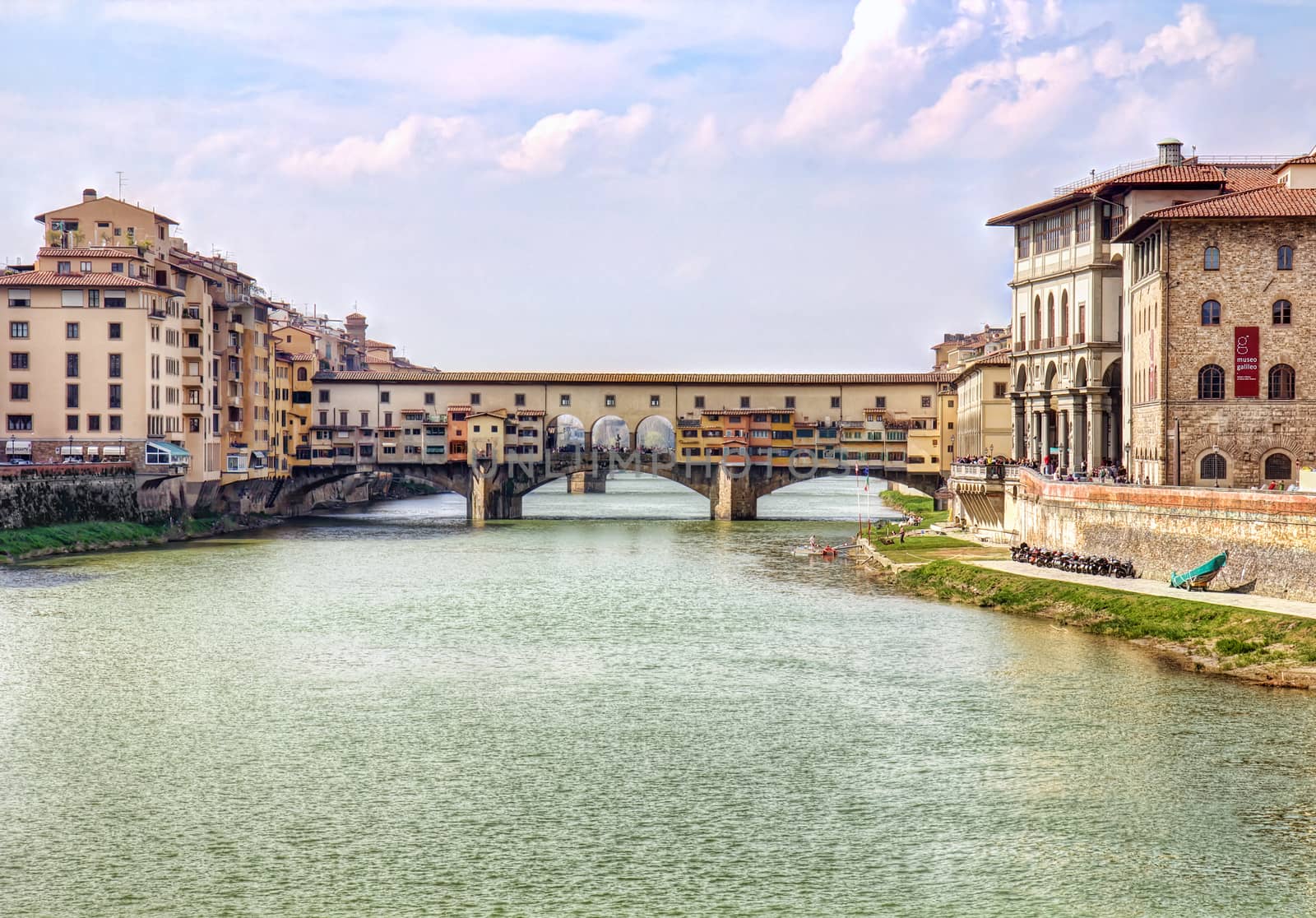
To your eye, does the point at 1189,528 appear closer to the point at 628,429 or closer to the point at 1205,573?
the point at 1205,573

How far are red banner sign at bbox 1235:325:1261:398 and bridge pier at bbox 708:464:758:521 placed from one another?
1849 inches

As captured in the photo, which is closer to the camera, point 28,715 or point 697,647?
point 28,715

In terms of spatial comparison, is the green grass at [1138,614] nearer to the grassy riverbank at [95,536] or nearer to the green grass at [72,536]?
the grassy riverbank at [95,536]

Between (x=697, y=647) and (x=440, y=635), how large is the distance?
26.4 ft

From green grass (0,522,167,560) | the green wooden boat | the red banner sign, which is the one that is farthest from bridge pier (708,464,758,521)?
the green wooden boat

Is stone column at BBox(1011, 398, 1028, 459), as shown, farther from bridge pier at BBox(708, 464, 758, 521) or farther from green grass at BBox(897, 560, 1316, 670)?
bridge pier at BBox(708, 464, 758, 521)

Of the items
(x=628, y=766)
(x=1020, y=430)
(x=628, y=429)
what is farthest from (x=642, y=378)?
(x=628, y=766)

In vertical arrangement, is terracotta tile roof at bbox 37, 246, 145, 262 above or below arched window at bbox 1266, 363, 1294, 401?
above

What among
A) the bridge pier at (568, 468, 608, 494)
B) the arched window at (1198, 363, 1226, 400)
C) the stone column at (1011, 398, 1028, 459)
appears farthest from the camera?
the bridge pier at (568, 468, 608, 494)

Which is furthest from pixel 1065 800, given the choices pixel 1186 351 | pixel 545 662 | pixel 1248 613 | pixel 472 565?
pixel 472 565

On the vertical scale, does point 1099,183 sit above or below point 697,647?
above

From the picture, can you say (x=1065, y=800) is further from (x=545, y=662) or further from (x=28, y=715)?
(x=28, y=715)

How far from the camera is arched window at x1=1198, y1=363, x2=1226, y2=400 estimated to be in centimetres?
5253

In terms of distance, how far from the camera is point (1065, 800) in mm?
25344
